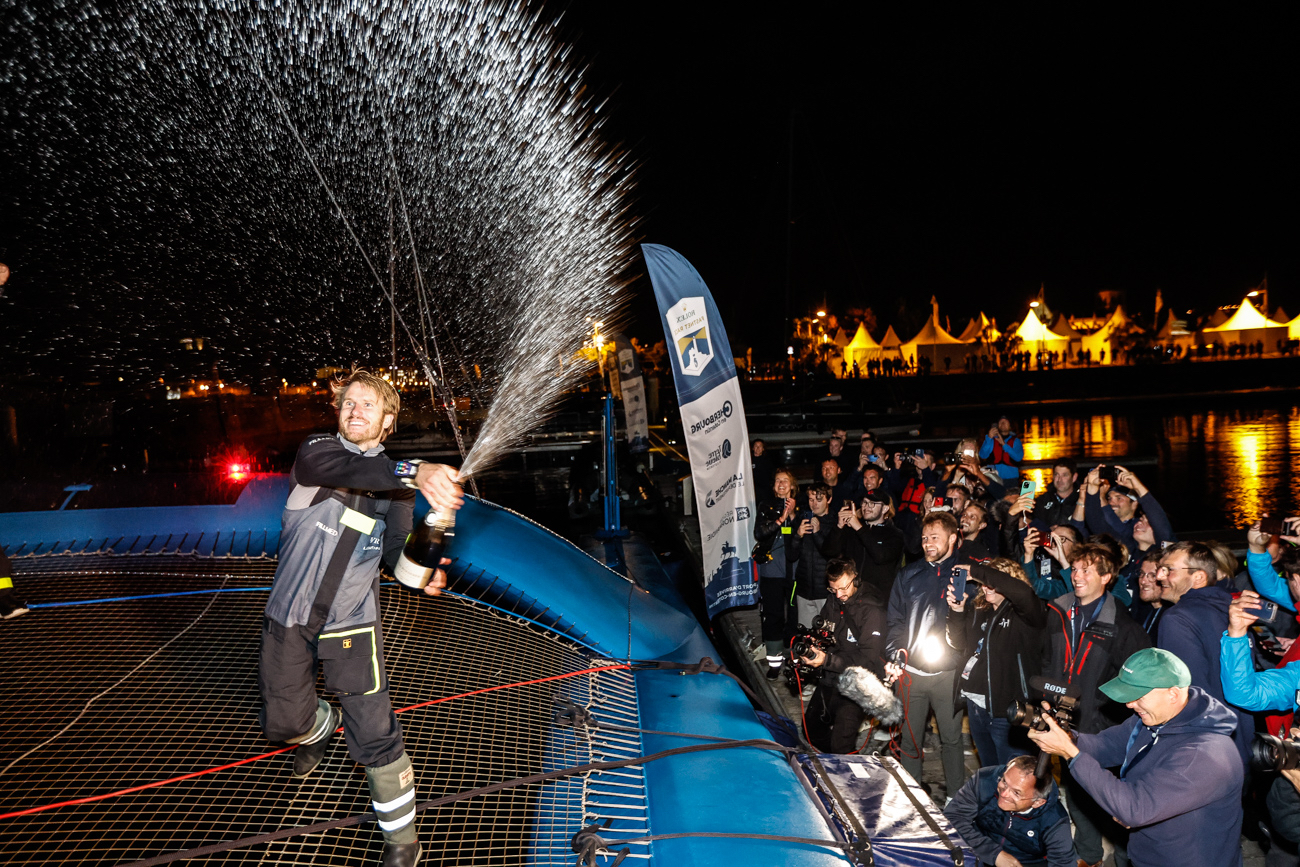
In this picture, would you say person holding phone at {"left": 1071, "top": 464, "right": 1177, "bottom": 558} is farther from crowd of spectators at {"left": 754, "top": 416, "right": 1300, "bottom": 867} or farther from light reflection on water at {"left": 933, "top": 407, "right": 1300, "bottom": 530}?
light reflection on water at {"left": 933, "top": 407, "right": 1300, "bottom": 530}

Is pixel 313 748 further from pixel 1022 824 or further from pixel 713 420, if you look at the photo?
pixel 713 420

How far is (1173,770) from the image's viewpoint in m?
2.71

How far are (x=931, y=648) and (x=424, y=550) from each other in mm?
3081

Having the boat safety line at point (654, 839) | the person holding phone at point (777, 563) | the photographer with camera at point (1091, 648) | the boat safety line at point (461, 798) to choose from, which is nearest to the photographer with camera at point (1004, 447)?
the person holding phone at point (777, 563)

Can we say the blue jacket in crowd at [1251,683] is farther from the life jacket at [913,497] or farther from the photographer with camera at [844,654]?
the life jacket at [913,497]

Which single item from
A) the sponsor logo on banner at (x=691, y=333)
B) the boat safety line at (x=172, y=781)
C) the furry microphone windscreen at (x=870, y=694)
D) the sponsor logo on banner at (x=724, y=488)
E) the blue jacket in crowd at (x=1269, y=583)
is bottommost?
the furry microphone windscreen at (x=870, y=694)

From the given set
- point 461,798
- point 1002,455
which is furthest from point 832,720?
point 1002,455

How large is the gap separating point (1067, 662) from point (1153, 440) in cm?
2051

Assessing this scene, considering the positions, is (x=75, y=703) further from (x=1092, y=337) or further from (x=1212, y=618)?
(x=1092, y=337)

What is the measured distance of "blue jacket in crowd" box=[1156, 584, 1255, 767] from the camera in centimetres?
366

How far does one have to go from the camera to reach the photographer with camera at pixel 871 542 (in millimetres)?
5837

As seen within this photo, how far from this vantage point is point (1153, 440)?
21.1 meters

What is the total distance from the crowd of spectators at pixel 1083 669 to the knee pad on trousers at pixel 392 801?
2214 millimetres

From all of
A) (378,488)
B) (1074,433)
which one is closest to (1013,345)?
(1074,433)
